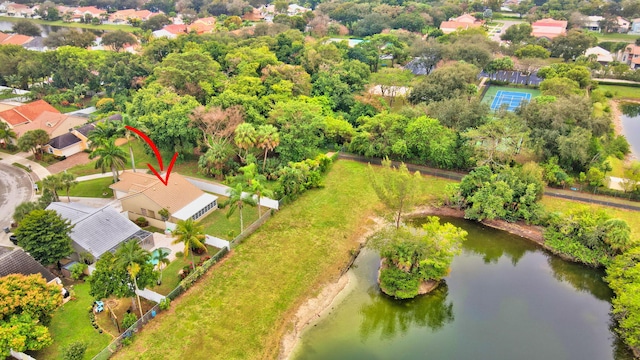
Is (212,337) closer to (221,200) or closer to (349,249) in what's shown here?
(349,249)

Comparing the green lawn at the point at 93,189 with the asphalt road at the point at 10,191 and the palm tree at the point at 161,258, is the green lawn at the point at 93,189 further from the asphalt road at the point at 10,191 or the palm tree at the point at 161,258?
the palm tree at the point at 161,258

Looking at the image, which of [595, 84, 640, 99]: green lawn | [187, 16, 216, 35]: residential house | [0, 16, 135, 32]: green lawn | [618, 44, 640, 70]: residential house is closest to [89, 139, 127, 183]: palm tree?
[187, 16, 216, 35]: residential house

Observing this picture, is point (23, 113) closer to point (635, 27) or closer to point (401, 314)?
point (401, 314)

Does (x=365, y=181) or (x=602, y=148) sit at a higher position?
(x=602, y=148)

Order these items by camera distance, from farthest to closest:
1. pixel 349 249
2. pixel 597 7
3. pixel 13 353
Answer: pixel 597 7 < pixel 349 249 < pixel 13 353

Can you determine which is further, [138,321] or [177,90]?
[177,90]

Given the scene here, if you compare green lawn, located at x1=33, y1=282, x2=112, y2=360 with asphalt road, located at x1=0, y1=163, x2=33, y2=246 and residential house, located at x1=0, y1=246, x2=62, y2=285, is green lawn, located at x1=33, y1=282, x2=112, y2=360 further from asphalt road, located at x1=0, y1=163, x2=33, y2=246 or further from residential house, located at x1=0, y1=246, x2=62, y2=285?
asphalt road, located at x1=0, y1=163, x2=33, y2=246

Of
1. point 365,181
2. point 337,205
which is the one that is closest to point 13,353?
point 337,205
